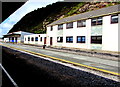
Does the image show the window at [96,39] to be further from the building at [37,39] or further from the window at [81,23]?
the building at [37,39]

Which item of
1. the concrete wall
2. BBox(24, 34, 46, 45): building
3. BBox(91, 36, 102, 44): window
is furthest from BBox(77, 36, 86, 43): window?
BBox(24, 34, 46, 45): building

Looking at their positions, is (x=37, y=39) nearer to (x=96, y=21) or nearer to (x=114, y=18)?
(x=96, y=21)

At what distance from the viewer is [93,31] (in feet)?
61.4

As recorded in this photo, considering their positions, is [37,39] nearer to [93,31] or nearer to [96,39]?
[93,31]

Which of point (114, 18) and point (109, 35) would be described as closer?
point (114, 18)

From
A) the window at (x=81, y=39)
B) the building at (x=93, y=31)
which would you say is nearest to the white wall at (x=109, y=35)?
the building at (x=93, y=31)

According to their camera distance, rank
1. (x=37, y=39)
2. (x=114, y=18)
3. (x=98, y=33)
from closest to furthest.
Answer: (x=114, y=18) < (x=98, y=33) < (x=37, y=39)

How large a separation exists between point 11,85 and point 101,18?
17.5 meters

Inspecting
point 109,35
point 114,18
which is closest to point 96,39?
point 109,35

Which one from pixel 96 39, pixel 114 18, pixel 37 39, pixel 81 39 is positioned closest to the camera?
pixel 114 18

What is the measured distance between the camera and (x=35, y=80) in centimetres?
541

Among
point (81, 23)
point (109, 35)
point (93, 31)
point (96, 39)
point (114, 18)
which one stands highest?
point (81, 23)

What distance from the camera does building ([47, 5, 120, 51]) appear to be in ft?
51.9

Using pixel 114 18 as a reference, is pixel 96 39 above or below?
below
